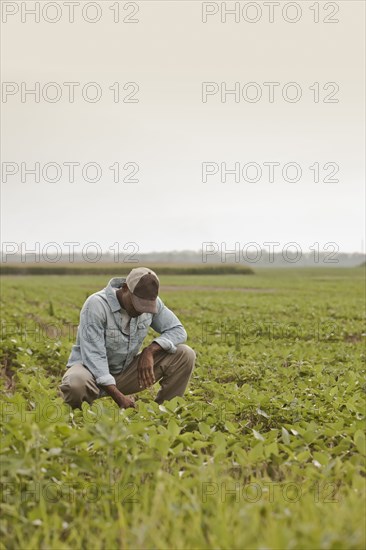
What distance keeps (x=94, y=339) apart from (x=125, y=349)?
39 centimetres

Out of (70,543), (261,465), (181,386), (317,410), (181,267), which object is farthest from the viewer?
(181,267)

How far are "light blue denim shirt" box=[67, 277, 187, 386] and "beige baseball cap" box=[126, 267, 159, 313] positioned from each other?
11.3 inches

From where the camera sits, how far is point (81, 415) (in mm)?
4375

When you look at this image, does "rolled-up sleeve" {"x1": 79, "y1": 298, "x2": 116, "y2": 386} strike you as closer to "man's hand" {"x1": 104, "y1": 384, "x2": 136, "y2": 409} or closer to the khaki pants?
"man's hand" {"x1": 104, "y1": 384, "x2": 136, "y2": 409}

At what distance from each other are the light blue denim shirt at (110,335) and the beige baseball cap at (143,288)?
0.29 meters

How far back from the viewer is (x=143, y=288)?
469cm

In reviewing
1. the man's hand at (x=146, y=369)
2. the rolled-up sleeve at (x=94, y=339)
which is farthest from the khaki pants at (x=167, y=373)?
the rolled-up sleeve at (x=94, y=339)

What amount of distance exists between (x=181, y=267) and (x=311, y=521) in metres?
64.8

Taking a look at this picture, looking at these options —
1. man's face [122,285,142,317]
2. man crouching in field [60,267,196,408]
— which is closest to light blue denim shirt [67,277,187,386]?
man crouching in field [60,267,196,408]

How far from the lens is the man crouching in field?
186 inches

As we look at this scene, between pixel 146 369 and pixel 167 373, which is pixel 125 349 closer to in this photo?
pixel 146 369

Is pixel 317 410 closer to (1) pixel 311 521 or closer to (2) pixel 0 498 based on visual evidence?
(1) pixel 311 521

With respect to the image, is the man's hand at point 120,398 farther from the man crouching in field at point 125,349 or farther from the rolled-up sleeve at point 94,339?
the rolled-up sleeve at point 94,339

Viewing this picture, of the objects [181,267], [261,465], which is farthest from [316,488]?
[181,267]
